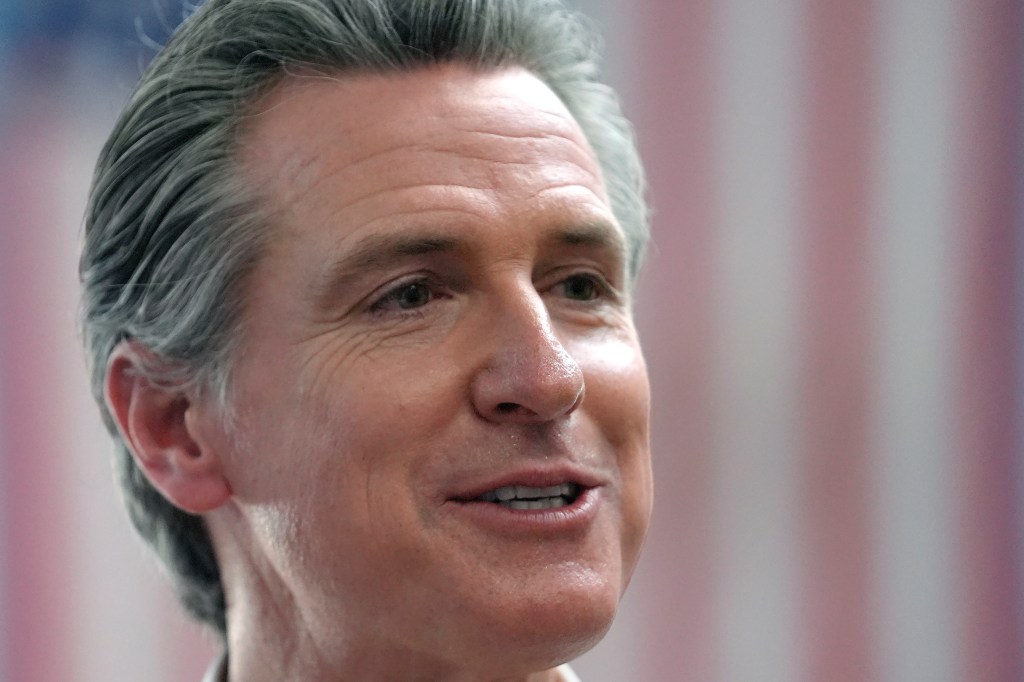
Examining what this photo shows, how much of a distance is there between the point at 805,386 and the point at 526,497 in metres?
1.76

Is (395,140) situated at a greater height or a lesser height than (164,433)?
greater

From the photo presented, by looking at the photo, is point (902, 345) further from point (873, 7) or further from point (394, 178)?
point (394, 178)

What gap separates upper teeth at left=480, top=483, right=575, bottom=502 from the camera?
1540 mm

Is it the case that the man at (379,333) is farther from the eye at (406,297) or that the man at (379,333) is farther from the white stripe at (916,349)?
the white stripe at (916,349)

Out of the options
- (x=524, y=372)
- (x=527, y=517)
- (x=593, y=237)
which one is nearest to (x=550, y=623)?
(x=527, y=517)

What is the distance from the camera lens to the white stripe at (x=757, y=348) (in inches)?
124

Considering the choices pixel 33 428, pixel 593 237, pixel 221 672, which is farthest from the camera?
pixel 33 428

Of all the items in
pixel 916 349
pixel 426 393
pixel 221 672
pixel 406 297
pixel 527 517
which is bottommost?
pixel 221 672

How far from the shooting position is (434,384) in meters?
1.54

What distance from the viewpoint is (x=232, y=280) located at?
1691 millimetres

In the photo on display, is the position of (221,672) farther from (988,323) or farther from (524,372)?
(988,323)

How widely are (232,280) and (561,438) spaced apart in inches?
19.6

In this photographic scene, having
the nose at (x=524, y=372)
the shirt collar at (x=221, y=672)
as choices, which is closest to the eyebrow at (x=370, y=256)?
the nose at (x=524, y=372)

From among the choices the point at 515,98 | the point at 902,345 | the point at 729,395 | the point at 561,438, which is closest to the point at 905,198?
the point at 902,345
